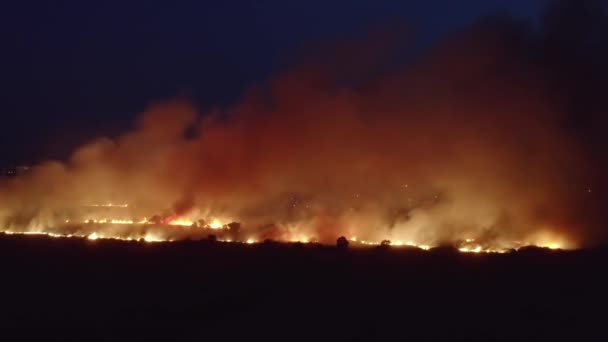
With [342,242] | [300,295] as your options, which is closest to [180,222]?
[342,242]

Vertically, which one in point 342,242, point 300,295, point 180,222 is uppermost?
point 180,222

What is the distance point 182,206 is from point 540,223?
1454cm

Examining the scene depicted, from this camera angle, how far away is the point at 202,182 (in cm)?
2652

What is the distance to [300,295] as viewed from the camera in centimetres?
1253

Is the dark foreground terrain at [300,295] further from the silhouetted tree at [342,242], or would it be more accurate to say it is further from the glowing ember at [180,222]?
the glowing ember at [180,222]

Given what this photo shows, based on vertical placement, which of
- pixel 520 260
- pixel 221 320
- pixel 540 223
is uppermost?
pixel 540 223

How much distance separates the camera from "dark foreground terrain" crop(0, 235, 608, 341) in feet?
33.5

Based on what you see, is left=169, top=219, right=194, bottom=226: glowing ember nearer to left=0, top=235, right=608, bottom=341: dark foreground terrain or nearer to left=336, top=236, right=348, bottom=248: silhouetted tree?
left=0, top=235, right=608, bottom=341: dark foreground terrain

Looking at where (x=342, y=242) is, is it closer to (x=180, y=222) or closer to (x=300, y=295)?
(x=300, y=295)

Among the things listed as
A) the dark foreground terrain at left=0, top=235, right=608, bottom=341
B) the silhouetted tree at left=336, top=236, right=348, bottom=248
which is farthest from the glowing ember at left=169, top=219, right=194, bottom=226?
the silhouetted tree at left=336, top=236, right=348, bottom=248

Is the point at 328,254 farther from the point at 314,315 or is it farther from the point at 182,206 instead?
the point at 182,206

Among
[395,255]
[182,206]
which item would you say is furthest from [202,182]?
[395,255]

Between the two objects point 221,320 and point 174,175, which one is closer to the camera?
point 221,320

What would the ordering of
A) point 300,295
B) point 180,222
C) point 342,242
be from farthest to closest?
point 180,222, point 342,242, point 300,295
